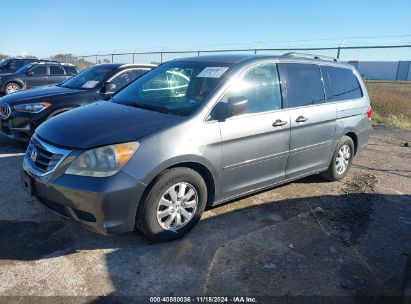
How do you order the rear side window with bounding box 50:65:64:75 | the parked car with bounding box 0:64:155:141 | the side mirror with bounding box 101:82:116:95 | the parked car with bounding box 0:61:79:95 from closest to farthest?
the parked car with bounding box 0:64:155:141 < the side mirror with bounding box 101:82:116:95 < the parked car with bounding box 0:61:79:95 < the rear side window with bounding box 50:65:64:75

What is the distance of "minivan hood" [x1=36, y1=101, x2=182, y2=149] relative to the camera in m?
3.39

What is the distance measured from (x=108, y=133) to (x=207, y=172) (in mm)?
1052

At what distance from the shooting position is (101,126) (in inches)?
143

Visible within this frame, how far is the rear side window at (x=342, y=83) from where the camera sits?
5305 mm

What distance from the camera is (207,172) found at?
387 centimetres

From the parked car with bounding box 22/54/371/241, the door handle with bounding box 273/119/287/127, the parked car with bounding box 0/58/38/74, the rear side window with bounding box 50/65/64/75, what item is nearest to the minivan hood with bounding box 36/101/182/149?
the parked car with bounding box 22/54/371/241

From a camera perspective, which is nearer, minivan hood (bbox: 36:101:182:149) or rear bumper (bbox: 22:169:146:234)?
rear bumper (bbox: 22:169:146:234)

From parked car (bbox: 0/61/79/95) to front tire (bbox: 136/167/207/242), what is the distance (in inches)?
442

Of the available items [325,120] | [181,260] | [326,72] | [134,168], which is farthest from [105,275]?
[326,72]

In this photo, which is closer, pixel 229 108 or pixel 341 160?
pixel 229 108

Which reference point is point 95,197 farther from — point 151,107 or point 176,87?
point 176,87

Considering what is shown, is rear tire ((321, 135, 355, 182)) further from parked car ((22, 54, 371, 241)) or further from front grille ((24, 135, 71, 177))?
front grille ((24, 135, 71, 177))

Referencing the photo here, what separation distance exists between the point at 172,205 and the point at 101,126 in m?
1.01

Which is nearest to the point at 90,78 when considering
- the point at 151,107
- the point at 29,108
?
the point at 29,108
